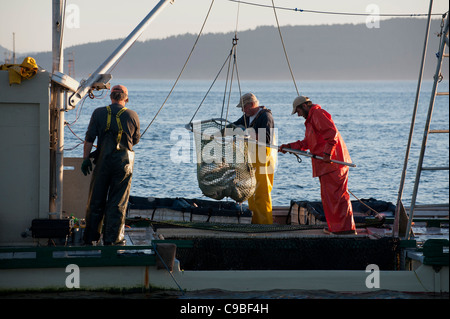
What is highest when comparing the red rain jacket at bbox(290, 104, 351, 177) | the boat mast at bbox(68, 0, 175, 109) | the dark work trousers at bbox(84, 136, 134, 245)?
the boat mast at bbox(68, 0, 175, 109)

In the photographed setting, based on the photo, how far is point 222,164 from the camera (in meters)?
11.0

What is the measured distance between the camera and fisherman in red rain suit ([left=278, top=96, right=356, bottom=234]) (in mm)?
9406

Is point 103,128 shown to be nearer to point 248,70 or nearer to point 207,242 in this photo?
point 207,242

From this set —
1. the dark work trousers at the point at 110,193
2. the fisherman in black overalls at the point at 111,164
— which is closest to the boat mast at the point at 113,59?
the fisherman in black overalls at the point at 111,164

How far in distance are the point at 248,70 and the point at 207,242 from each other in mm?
182316

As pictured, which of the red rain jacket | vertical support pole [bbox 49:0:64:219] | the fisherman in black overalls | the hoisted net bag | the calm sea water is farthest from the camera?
the calm sea water

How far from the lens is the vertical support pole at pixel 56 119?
8.95 metres

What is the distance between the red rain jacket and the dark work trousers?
227cm

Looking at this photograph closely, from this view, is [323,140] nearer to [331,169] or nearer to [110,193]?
[331,169]

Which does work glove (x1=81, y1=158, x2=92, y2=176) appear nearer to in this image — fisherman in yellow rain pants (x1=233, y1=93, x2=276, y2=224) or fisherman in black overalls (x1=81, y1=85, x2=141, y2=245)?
fisherman in black overalls (x1=81, y1=85, x2=141, y2=245)

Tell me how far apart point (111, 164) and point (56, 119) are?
0.90 m

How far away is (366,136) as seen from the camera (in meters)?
50.8

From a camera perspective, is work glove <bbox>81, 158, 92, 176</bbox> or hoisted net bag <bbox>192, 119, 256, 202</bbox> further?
hoisted net bag <bbox>192, 119, 256, 202</bbox>

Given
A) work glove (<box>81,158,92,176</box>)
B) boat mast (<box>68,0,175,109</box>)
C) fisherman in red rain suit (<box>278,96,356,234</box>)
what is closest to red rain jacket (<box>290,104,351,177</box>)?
fisherman in red rain suit (<box>278,96,356,234</box>)
